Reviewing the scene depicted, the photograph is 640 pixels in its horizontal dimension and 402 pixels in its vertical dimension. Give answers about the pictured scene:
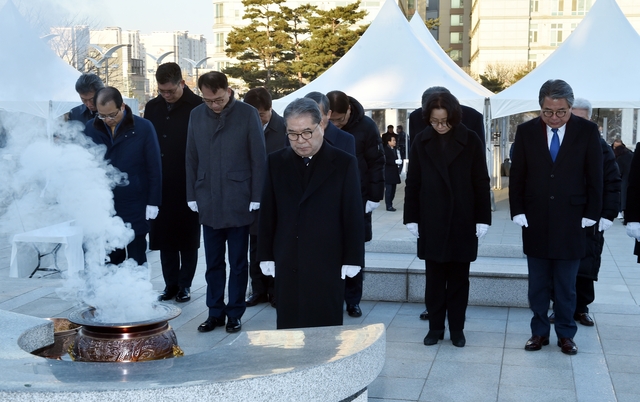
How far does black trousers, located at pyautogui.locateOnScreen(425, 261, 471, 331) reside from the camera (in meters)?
5.52

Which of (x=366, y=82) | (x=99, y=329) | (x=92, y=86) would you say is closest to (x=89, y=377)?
(x=99, y=329)

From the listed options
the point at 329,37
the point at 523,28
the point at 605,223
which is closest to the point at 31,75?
the point at 605,223

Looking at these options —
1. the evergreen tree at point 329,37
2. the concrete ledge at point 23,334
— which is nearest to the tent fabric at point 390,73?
the concrete ledge at point 23,334

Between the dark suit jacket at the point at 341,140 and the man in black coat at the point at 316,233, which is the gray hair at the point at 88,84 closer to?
the dark suit jacket at the point at 341,140

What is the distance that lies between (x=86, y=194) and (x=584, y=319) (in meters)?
4.01

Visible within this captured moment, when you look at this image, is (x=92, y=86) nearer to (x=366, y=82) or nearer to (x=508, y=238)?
(x=508, y=238)

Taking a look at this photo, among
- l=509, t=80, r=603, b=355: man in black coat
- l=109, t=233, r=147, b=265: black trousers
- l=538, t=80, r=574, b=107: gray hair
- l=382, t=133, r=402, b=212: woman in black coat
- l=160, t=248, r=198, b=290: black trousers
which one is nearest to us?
l=538, t=80, r=574, b=107: gray hair

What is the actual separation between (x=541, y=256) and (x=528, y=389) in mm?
1055

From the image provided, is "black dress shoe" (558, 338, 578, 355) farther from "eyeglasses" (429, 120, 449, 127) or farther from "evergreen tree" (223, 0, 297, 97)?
"evergreen tree" (223, 0, 297, 97)

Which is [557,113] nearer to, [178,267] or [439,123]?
[439,123]

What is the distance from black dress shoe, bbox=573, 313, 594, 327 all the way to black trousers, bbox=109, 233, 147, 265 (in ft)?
12.0

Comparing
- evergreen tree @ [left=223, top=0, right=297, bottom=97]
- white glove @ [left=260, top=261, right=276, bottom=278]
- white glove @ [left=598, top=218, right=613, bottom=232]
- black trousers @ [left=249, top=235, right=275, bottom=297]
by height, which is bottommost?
black trousers @ [left=249, top=235, right=275, bottom=297]

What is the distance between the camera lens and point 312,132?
4.18 m

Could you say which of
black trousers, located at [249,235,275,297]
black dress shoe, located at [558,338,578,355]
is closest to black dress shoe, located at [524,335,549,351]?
black dress shoe, located at [558,338,578,355]
